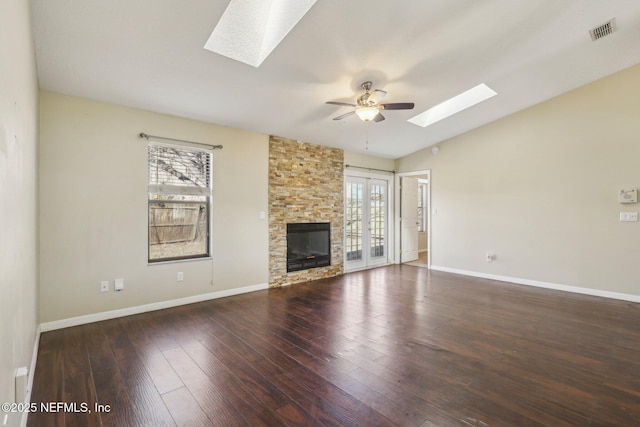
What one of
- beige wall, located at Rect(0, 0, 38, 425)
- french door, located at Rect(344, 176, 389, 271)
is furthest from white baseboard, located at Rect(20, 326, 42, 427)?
french door, located at Rect(344, 176, 389, 271)

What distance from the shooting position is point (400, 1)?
96.9 inches

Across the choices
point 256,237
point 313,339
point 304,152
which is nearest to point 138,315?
point 256,237

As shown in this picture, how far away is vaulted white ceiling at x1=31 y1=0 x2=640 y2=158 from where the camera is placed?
2436 millimetres

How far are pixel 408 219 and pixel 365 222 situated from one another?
4.83 ft

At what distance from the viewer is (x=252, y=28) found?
2.85m

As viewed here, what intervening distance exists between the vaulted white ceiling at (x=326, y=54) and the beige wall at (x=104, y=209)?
250 mm

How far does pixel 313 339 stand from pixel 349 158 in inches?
167

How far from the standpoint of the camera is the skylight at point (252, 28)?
265 centimetres

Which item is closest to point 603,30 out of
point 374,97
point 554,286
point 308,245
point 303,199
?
point 374,97

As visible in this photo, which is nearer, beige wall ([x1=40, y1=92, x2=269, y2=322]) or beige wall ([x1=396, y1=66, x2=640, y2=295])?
beige wall ([x1=40, y1=92, x2=269, y2=322])

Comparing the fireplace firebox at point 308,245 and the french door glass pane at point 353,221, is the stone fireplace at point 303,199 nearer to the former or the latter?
the fireplace firebox at point 308,245

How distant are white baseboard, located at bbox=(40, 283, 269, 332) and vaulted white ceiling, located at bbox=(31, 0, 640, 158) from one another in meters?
2.37

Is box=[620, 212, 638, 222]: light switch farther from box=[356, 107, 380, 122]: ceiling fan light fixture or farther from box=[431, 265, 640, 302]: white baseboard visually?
box=[356, 107, 380, 122]: ceiling fan light fixture

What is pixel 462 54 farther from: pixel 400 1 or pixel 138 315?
pixel 138 315
